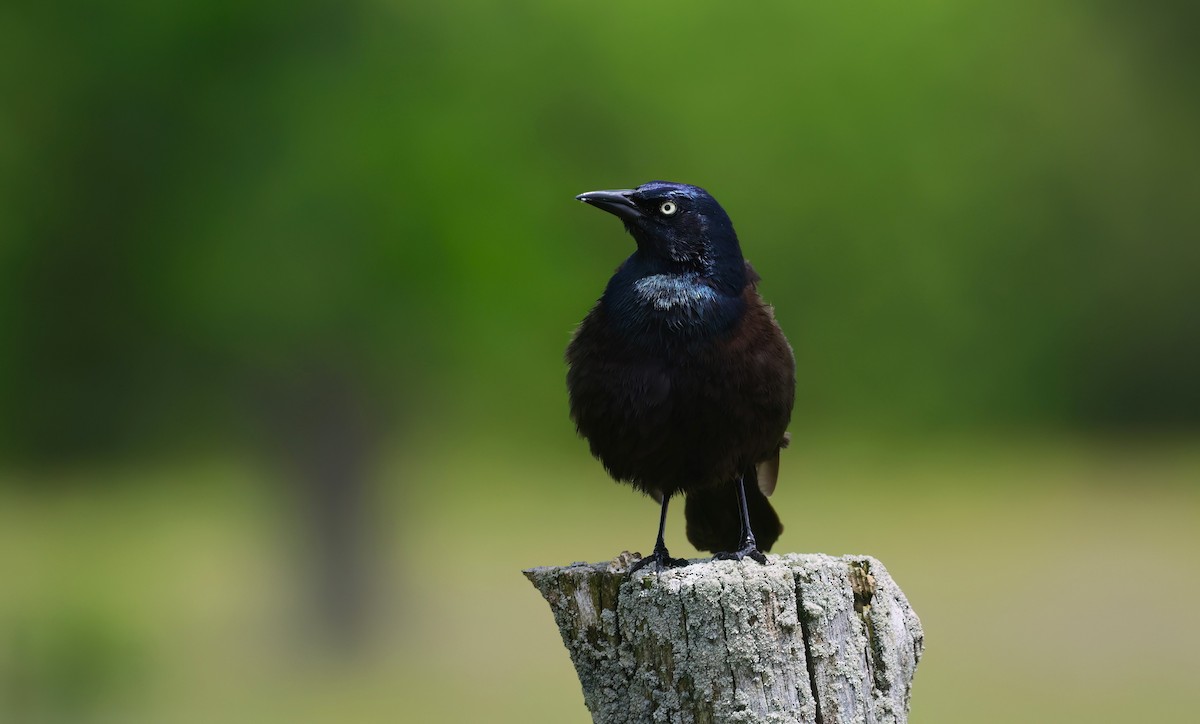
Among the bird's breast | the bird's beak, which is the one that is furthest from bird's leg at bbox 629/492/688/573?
the bird's beak

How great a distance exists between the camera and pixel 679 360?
4523 millimetres

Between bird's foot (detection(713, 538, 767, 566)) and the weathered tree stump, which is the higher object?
bird's foot (detection(713, 538, 767, 566))

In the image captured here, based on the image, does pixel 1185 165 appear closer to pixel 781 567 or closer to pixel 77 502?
pixel 77 502

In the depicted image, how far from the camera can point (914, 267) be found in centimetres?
1912

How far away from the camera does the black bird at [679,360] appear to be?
4535 millimetres

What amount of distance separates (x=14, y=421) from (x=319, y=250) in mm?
4240

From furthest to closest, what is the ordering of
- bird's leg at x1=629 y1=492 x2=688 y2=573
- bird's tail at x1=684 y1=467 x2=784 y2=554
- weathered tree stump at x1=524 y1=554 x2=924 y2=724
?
bird's tail at x1=684 y1=467 x2=784 y2=554 → bird's leg at x1=629 y1=492 x2=688 y2=573 → weathered tree stump at x1=524 y1=554 x2=924 y2=724

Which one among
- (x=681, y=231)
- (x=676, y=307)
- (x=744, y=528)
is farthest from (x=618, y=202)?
(x=744, y=528)

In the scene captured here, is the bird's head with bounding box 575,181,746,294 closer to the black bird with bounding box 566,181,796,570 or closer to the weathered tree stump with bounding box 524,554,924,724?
the black bird with bounding box 566,181,796,570

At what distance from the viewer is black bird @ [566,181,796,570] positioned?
454 cm

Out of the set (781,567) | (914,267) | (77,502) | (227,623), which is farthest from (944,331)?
(781,567)

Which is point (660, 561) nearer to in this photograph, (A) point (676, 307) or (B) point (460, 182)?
(A) point (676, 307)

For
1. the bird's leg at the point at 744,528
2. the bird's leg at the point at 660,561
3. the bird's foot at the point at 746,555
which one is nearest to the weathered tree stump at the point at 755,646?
the bird's leg at the point at 660,561

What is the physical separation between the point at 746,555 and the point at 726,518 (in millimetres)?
805
